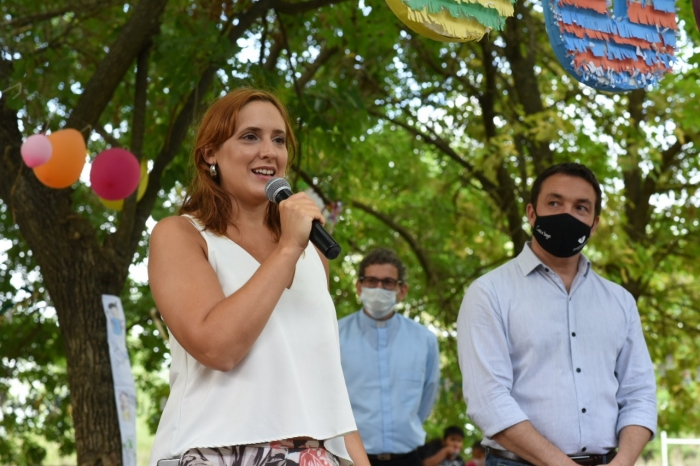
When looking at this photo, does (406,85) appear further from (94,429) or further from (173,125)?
(94,429)

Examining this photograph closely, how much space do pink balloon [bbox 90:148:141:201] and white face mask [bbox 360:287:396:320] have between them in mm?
1624

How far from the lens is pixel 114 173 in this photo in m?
5.92

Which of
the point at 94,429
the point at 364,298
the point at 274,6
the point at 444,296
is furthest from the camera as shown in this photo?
the point at 444,296

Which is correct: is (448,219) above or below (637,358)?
above

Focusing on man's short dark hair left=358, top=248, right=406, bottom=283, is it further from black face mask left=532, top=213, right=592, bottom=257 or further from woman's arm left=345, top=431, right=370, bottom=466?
woman's arm left=345, top=431, right=370, bottom=466

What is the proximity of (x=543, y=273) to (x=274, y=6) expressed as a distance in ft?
13.8

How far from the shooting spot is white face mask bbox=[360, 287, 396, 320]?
5.82m

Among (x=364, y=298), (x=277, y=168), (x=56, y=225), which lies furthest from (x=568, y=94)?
(x=277, y=168)

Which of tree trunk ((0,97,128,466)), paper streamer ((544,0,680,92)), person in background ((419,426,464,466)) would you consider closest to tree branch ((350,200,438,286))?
person in background ((419,426,464,466))

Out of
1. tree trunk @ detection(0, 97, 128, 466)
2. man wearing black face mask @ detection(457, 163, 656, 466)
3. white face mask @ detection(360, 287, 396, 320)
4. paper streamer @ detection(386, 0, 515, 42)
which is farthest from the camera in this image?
tree trunk @ detection(0, 97, 128, 466)

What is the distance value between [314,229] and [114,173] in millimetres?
3908

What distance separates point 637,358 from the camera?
3.69 metres

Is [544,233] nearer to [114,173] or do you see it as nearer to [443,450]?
[114,173]

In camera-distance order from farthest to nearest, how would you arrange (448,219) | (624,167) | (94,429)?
(448,219), (624,167), (94,429)
